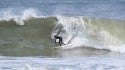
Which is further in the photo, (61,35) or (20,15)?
(20,15)

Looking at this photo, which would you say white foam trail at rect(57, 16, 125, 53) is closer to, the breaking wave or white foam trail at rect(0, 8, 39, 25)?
the breaking wave

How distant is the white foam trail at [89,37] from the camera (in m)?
12.0

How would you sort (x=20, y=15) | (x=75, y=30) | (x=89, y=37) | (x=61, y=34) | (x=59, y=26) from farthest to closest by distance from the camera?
1. (x=20, y=15)
2. (x=59, y=26)
3. (x=75, y=30)
4. (x=61, y=34)
5. (x=89, y=37)

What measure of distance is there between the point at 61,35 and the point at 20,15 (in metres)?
4.41

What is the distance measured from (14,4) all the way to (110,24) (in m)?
5.92

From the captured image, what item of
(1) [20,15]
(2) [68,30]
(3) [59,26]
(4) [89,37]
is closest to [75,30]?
(2) [68,30]

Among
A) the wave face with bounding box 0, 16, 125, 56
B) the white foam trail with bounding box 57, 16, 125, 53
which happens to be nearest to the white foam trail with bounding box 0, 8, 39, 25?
the wave face with bounding box 0, 16, 125, 56

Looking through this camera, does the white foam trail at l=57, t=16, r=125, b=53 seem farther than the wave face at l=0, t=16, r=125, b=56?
Yes

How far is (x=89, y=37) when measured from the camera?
1277 cm

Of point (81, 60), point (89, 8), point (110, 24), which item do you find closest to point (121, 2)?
point (89, 8)

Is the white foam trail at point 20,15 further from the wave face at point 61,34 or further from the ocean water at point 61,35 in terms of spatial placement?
the wave face at point 61,34

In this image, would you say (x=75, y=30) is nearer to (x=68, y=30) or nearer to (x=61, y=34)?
(x=68, y=30)

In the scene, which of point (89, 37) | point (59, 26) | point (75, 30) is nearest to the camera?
point (89, 37)

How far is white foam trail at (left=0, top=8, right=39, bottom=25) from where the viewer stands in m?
16.0
